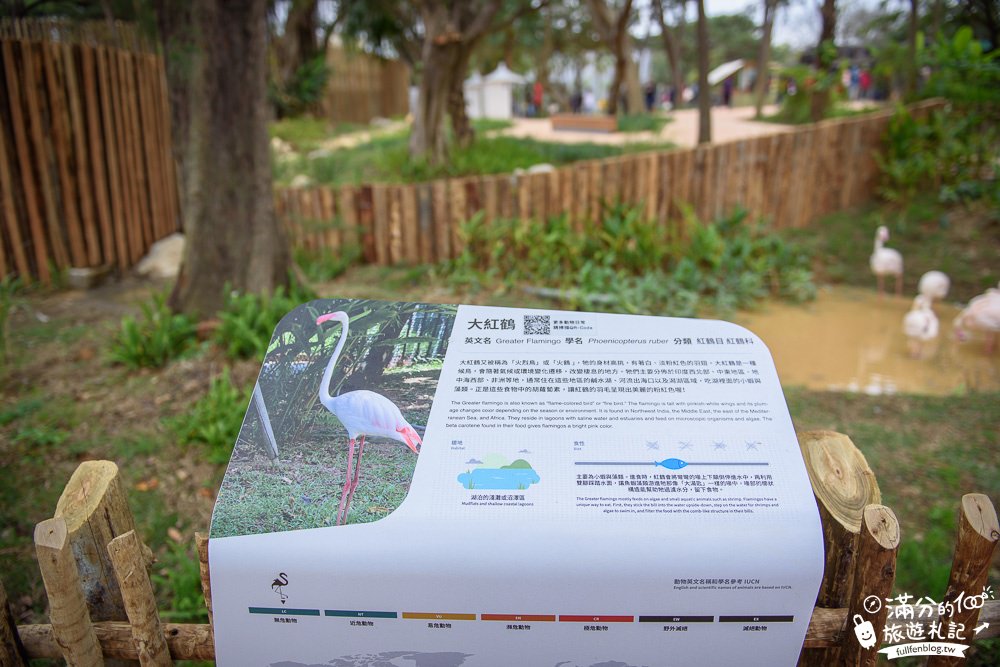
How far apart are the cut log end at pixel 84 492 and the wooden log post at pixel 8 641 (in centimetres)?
21

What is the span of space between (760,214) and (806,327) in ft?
7.82

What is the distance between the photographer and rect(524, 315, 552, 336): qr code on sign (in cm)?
170

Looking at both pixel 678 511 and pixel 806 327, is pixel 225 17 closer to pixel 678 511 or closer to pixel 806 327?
pixel 678 511

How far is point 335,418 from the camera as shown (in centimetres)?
156

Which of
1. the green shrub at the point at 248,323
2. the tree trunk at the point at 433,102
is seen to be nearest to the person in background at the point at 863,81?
the tree trunk at the point at 433,102

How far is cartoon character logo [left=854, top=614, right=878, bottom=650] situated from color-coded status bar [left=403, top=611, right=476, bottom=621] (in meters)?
0.80

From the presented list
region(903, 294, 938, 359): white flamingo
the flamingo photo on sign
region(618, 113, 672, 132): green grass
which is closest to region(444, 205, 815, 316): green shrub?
region(903, 294, 938, 359): white flamingo

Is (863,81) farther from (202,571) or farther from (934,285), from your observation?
(202,571)

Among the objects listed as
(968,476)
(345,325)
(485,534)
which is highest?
(345,325)

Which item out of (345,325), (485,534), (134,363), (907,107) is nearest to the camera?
(485,534)

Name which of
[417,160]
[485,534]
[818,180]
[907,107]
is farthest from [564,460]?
[907,107]

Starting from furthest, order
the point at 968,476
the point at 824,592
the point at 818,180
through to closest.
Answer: the point at 818,180 < the point at 968,476 < the point at 824,592

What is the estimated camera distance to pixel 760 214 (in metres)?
7.45

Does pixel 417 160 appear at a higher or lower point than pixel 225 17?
lower
